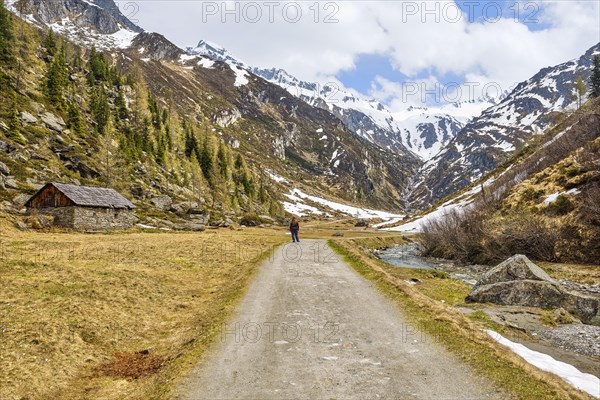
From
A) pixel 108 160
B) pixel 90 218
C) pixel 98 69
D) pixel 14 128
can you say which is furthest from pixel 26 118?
pixel 98 69

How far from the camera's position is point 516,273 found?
74.4 feet

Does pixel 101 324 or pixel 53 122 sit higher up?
pixel 53 122

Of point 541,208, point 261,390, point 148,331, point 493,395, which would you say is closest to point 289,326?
point 261,390

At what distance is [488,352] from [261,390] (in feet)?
21.2

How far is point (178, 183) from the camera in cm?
10900

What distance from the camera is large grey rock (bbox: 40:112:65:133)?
78.2 metres

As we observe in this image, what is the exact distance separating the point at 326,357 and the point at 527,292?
15.0 meters

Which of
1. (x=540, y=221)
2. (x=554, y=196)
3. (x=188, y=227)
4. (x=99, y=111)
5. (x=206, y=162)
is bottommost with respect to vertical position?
(x=188, y=227)

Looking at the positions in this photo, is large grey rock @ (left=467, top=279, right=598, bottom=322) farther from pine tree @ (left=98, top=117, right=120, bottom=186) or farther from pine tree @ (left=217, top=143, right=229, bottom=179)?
pine tree @ (left=217, top=143, right=229, bottom=179)

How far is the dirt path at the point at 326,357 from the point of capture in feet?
28.1

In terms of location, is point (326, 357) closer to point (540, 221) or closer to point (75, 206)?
point (540, 221)

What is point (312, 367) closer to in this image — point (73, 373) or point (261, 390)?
point (261, 390)

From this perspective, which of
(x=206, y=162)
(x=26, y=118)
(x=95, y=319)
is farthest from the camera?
(x=206, y=162)

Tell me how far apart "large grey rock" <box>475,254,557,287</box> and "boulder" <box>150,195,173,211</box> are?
7093 cm
